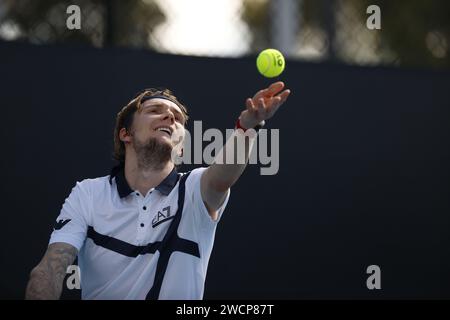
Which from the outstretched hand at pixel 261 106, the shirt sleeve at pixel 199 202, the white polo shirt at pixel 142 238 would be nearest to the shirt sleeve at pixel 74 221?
the white polo shirt at pixel 142 238

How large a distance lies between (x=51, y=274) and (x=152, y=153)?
0.75m

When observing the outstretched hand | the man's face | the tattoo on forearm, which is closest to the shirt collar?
the man's face

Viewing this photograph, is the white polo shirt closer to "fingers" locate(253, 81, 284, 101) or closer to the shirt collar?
the shirt collar

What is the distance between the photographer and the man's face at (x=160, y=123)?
3.61 meters

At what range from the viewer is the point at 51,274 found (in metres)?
3.24

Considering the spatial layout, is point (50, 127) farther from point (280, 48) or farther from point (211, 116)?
point (280, 48)

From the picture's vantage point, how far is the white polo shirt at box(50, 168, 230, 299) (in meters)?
3.40

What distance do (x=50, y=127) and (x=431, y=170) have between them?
2.70 m

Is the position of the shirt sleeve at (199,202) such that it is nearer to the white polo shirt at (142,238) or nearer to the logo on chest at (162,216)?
the white polo shirt at (142,238)

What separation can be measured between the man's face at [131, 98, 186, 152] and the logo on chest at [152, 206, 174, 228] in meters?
0.31

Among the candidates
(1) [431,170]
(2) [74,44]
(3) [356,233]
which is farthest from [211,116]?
(1) [431,170]

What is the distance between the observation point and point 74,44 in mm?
4781

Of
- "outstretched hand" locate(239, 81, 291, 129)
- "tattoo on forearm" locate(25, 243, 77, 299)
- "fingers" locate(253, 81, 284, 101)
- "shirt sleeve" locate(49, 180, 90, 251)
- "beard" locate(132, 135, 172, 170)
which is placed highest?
"fingers" locate(253, 81, 284, 101)
